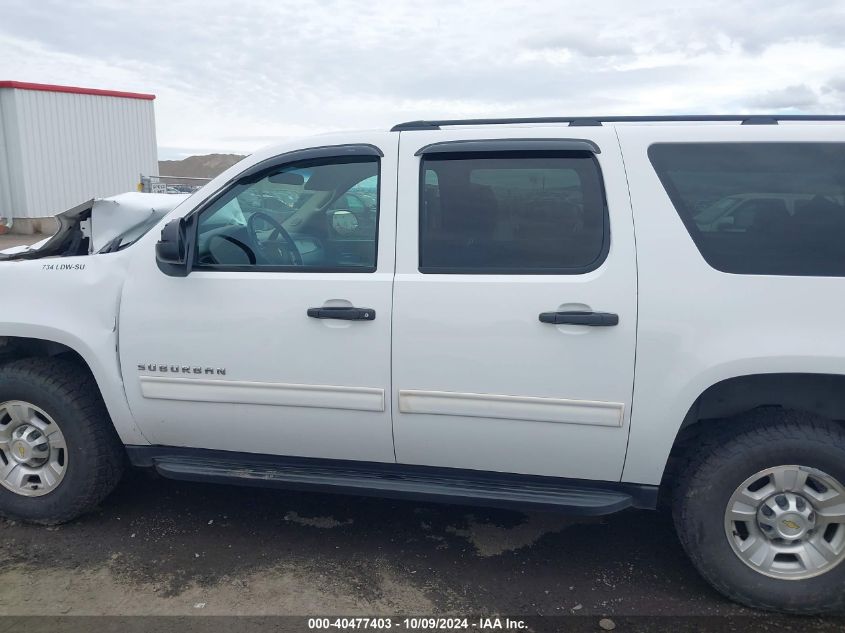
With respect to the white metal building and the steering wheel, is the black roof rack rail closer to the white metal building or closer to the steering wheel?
the steering wheel

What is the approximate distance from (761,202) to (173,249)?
251 cm

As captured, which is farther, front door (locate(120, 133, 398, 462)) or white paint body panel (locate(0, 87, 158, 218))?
white paint body panel (locate(0, 87, 158, 218))

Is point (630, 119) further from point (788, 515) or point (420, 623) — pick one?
point (420, 623)

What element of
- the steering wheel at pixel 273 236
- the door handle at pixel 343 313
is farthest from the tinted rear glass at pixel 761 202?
the steering wheel at pixel 273 236

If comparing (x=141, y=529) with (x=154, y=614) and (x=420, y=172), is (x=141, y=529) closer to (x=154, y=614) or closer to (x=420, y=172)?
(x=154, y=614)

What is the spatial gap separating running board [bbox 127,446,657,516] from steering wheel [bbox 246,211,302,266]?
973 millimetres

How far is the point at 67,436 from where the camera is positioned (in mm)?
3381

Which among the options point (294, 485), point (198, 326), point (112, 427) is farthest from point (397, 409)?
point (112, 427)

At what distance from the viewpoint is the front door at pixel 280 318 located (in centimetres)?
301

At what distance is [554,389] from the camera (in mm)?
2832

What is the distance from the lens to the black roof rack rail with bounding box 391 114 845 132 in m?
2.92

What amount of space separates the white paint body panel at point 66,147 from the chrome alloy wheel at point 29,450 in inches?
592

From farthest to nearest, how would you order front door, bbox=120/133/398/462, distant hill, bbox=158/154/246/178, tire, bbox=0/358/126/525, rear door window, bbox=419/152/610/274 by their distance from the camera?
distant hill, bbox=158/154/246/178
tire, bbox=0/358/126/525
front door, bbox=120/133/398/462
rear door window, bbox=419/152/610/274

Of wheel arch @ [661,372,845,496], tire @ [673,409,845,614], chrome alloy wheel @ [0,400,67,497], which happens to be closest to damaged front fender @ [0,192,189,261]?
chrome alloy wheel @ [0,400,67,497]
